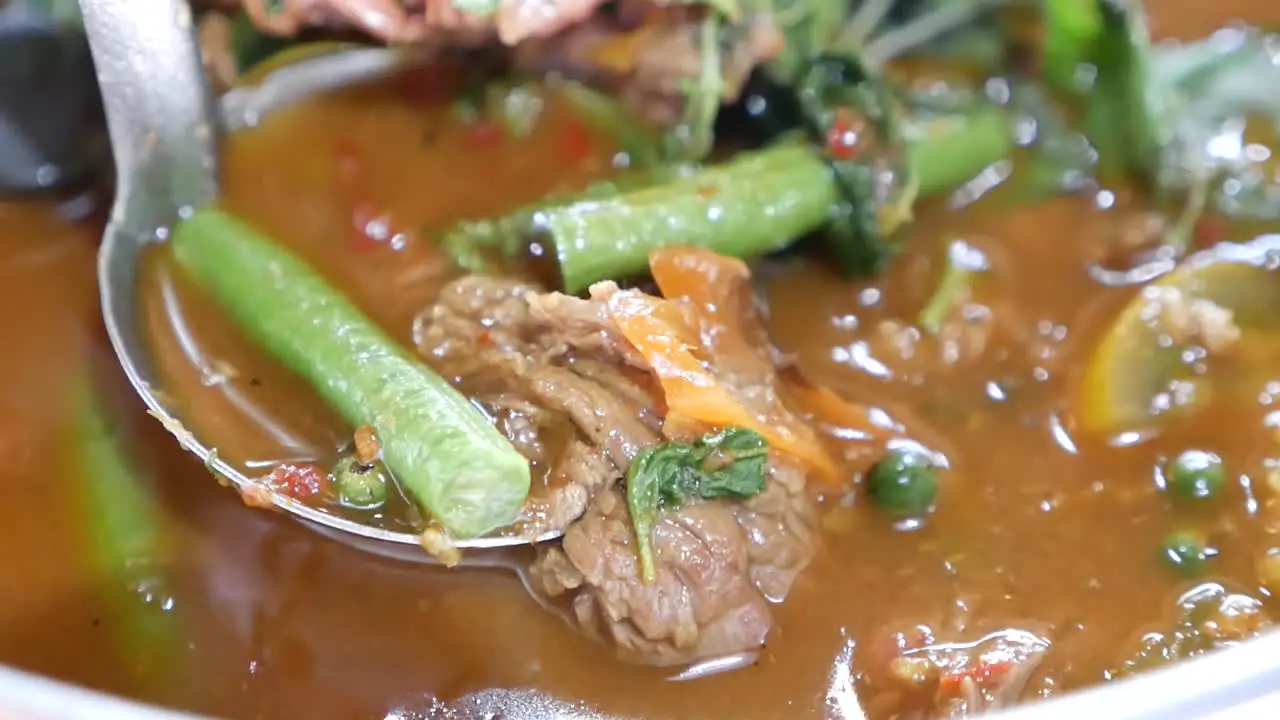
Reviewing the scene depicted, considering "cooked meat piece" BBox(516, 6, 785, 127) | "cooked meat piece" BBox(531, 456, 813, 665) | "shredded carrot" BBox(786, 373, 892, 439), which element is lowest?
"cooked meat piece" BBox(531, 456, 813, 665)

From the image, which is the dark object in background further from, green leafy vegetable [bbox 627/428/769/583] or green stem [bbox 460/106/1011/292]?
green leafy vegetable [bbox 627/428/769/583]

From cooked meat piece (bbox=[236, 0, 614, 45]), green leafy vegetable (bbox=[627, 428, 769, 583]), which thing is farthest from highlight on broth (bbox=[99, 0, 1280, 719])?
cooked meat piece (bbox=[236, 0, 614, 45])

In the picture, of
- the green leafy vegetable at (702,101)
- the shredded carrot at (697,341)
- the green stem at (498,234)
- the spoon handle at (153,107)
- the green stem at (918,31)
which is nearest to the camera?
the shredded carrot at (697,341)

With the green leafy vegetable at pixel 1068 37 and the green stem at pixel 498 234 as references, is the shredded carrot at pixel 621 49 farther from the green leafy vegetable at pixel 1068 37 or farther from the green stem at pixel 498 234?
the green leafy vegetable at pixel 1068 37

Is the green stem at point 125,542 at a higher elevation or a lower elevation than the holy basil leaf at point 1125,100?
lower

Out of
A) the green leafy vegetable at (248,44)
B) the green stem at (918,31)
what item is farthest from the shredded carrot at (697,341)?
the green leafy vegetable at (248,44)

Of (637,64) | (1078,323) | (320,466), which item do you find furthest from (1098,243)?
(320,466)

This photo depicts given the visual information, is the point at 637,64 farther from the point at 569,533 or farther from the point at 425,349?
the point at 569,533
